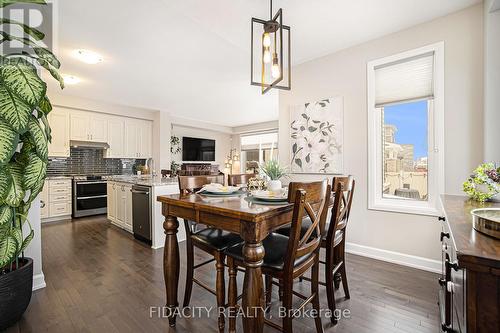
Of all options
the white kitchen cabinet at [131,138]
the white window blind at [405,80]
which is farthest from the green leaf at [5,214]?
the white kitchen cabinet at [131,138]

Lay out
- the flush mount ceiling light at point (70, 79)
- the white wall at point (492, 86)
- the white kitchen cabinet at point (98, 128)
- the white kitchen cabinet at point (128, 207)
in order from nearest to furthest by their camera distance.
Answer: the white wall at point (492, 86), the white kitchen cabinet at point (128, 207), the flush mount ceiling light at point (70, 79), the white kitchen cabinet at point (98, 128)

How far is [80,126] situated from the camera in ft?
16.8

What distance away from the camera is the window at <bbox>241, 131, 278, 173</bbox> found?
8269 millimetres

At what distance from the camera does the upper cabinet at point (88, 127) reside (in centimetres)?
506

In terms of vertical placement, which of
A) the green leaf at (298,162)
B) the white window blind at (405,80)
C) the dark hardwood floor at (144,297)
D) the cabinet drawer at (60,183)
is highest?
the white window blind at (405,80)

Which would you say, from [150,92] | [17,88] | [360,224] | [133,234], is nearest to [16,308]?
[17,88]

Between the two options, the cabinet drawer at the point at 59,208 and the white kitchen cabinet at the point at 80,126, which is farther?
the white kitchen cabinet at the point at 80,126

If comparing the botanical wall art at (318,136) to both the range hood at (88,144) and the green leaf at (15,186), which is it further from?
the range hood at (88,144)

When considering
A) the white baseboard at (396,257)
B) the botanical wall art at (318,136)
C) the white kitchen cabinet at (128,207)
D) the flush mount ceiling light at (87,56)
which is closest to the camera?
the white baseboard at (396,257)

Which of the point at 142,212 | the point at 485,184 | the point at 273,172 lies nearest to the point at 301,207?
the point at 273,172

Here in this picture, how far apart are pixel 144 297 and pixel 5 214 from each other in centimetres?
115

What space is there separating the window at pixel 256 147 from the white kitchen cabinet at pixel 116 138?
403 cm

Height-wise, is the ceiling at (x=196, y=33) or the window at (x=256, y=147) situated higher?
the ceiling at (x=196, y=33)

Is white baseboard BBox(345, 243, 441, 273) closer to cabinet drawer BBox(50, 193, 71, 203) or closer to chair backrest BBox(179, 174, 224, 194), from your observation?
chair backrest BBox(179, 174, 224, 194)
